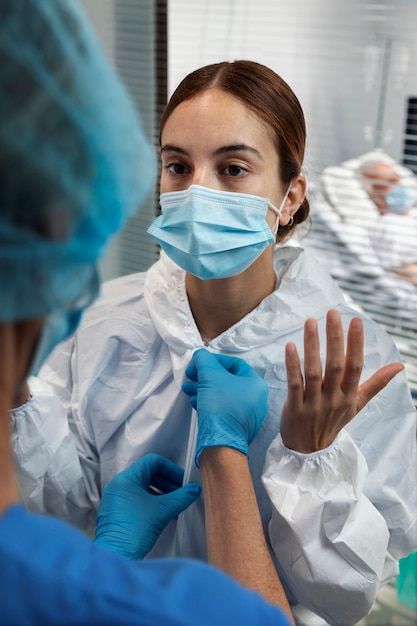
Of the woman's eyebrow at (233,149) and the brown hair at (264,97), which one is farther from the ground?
the brown hair at (264,97)

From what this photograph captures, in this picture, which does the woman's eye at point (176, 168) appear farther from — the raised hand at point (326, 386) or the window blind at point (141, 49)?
the window blind at point (141, 49)

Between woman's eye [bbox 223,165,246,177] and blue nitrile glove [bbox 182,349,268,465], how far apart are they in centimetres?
38

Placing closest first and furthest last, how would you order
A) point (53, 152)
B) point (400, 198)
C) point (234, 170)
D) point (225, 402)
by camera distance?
point (53, 152) < point (225, 402) < point (234, 170) < point (400, 198)

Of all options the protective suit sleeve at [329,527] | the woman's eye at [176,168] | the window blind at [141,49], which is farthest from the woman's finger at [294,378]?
the window blind at [141,49]

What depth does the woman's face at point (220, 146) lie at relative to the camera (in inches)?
52.2

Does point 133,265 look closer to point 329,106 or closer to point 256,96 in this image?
point 329,106

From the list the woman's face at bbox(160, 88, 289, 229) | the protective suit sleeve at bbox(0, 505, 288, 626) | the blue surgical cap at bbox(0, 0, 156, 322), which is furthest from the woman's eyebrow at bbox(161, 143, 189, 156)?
the protective suit sleeve at bbox(0, 505, 288, 626)

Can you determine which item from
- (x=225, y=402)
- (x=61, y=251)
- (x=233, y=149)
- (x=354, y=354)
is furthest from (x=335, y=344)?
(x=61, y=251)

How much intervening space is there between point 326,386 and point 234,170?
0.51 metres

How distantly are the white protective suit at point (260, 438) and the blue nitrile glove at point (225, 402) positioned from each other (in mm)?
63

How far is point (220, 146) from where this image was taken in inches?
52.1

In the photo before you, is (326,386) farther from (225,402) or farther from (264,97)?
(264,97)

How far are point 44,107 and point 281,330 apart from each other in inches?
36.8

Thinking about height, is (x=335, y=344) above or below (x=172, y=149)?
below
